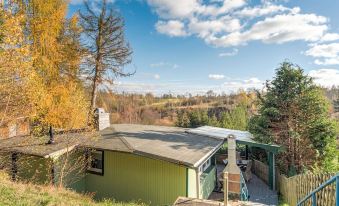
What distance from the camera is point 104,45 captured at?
743 inches

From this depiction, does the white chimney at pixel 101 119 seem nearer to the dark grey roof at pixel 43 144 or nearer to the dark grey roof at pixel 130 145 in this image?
the dark grey roof at pixel 130 145

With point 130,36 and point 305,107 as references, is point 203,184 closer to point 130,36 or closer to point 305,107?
point 305,107

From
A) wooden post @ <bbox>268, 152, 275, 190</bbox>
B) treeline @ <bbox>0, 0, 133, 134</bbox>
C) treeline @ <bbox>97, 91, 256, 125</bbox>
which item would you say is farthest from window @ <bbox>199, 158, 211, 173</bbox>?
treeline @ <bbox>97, 91, 256, 125</bbox>

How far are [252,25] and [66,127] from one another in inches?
577

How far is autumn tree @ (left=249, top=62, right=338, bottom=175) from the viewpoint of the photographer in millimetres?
13492

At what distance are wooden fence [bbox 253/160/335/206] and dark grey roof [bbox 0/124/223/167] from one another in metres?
3.38

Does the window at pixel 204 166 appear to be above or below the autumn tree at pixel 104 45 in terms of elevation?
below

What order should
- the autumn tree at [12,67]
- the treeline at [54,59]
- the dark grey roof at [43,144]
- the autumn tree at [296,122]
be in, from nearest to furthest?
the autumn tree at [12,67] → the treeline at [54,59] → the dark grey roof at [43,144] → the autumn tree at [296,122]

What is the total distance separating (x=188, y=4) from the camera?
12414 mm

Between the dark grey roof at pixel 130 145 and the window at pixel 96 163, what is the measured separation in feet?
1.96

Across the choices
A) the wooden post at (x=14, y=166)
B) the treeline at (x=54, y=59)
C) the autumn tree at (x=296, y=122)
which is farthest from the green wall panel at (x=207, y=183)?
the wooden post at (x=14, y=166)

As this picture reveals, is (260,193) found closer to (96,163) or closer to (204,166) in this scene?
(204,166)

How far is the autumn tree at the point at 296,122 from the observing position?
13492mm

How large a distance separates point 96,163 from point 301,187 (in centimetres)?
852
